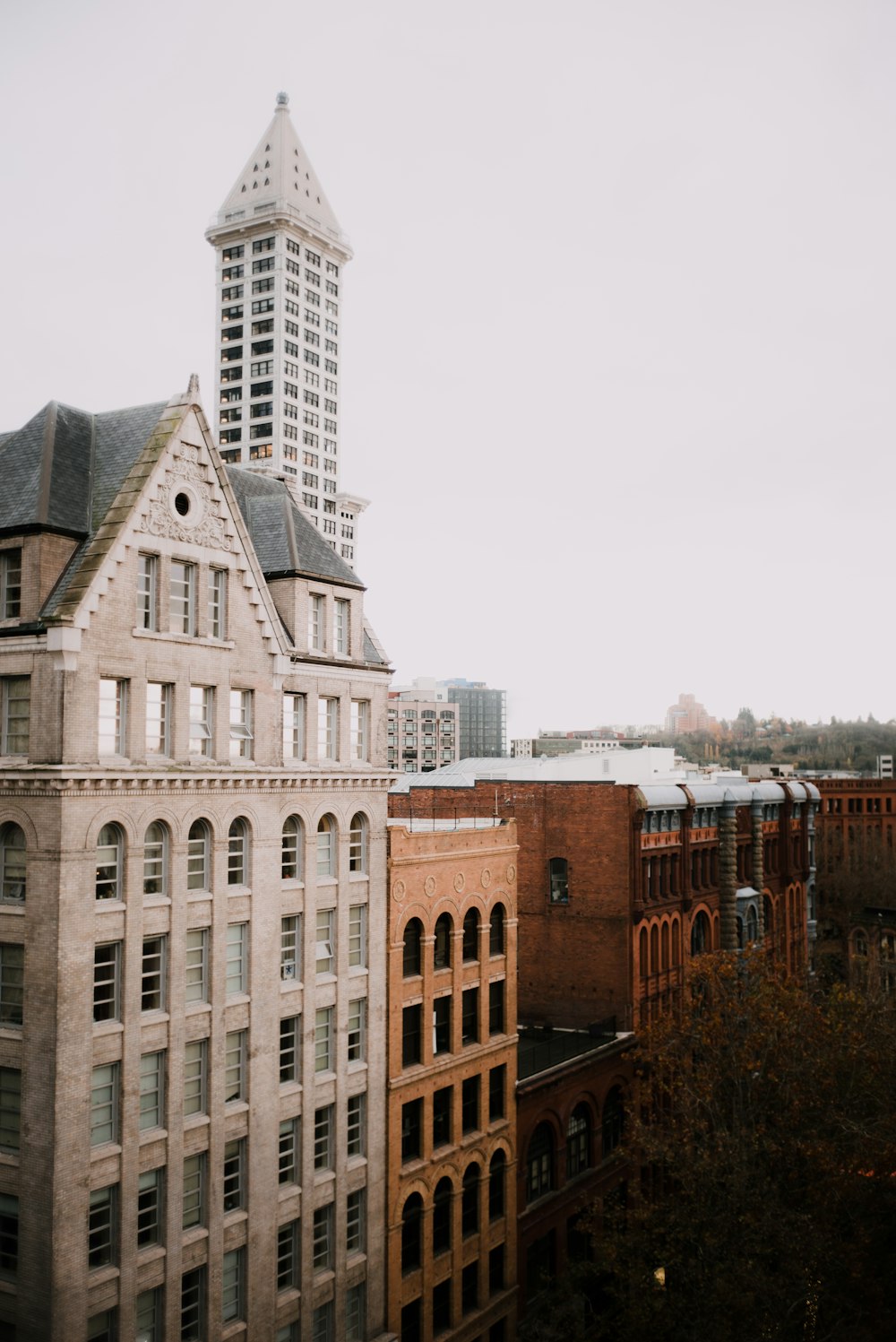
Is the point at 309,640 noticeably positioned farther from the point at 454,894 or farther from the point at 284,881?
the point at 454,894

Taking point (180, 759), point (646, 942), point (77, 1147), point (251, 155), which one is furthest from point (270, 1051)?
point (251, 155)

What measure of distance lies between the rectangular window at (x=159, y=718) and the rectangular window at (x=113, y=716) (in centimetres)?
81

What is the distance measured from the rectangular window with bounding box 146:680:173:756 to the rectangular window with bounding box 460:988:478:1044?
19513 mm

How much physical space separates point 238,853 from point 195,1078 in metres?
6.46

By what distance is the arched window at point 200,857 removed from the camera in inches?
1230

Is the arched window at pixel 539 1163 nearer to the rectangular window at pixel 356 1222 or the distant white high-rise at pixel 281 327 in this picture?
the rectangular window at pixel 356 1222

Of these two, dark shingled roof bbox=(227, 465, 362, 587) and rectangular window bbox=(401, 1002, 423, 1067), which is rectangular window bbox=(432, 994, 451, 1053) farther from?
dark shingled roof bbox=(227, 465, 362, 587)

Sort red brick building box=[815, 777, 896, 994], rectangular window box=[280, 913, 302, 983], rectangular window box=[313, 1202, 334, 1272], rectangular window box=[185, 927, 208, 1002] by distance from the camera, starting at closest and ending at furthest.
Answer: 1. rectangular window box=[185, 927, 208, 1002]
2. rectangular window box=[280, 913, 302, 983]
3. rectangular window box=[313, 1202, 334, 1272]
4. red brick building box=[815, 777, 896, 994]

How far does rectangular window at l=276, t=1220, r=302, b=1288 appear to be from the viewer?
34.1 m

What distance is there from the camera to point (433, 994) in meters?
41.8

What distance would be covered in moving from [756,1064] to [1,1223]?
28.1m

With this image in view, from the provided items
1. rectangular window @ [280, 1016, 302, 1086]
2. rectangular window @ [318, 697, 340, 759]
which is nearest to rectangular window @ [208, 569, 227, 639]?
rectangular window @ [318, 697, 340, 759]

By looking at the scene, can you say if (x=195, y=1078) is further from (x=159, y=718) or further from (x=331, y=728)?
(x=331, y=728)

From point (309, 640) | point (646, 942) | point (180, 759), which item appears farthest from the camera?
point (646, 942)
